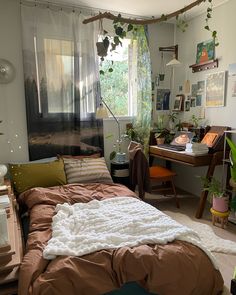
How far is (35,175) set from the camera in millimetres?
2754

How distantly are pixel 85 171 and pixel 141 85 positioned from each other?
1.49 m

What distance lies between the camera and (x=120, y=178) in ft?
10.7

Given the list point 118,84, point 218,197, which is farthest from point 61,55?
point 218,197

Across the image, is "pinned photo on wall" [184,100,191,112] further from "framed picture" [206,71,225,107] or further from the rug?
the rug

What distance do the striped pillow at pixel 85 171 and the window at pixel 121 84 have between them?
0.96 m

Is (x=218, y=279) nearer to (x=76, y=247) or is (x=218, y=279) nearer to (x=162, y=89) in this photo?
(x=76, y=247)

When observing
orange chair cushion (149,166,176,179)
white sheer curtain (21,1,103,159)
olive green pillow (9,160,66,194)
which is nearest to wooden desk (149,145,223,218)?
orange chair cushion (149,166,176,179)

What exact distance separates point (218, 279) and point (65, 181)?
6.10 feet

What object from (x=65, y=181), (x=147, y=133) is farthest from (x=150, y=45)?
(x=65, y=181)

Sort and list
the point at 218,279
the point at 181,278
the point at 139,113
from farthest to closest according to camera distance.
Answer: the point at 139,113, the point at 218,279, the point at 181,278

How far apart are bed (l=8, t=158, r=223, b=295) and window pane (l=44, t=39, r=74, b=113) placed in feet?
6.08

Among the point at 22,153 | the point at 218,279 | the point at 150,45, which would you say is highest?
the point at 150,45

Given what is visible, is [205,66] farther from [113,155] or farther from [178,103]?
[113,155]

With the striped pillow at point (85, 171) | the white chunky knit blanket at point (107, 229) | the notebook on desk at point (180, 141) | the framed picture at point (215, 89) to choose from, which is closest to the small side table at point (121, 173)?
the striped pillow at point (85, 171)
